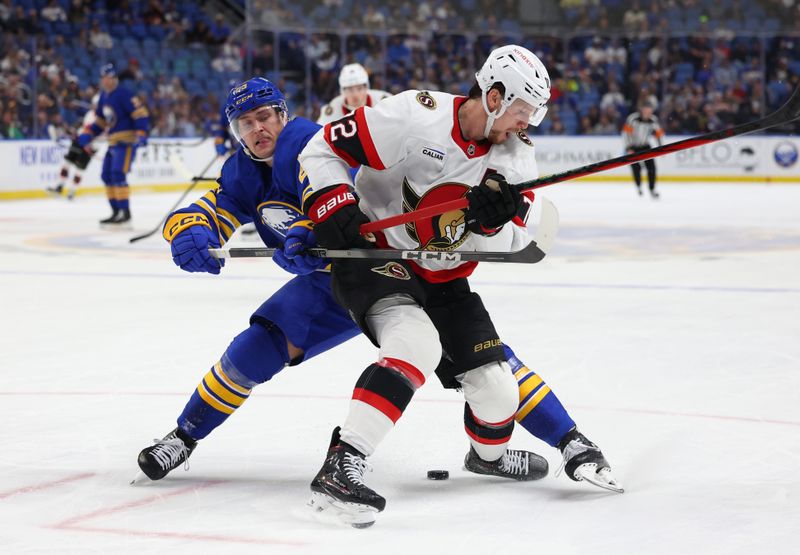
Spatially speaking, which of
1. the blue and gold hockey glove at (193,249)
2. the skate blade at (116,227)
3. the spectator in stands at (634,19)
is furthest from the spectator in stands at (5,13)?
the blue and gold hockey glove at (193,249)

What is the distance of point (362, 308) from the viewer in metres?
2.54

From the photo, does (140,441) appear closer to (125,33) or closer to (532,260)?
(532,260)

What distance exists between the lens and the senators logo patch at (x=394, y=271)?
2.57 m

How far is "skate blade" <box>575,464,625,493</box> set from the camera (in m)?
2.61

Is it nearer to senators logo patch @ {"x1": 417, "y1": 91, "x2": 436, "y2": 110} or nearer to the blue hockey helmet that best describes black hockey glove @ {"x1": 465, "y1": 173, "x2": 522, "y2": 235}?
senators logo patch @ {"x1": 417, "y1": 91, "x2": 436, "y2": 110}

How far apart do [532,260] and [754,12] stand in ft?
54.3

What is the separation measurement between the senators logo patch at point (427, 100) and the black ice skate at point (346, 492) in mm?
762

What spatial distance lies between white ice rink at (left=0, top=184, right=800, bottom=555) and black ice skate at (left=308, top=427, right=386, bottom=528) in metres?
0.03

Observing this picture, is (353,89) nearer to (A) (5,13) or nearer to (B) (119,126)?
(B) (119,126)

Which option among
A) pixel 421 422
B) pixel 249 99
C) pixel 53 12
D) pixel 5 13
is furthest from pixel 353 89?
pixel 53 12

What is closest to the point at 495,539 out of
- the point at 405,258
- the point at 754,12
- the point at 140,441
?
the point at 405,258

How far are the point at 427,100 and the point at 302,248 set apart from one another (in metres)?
0.43

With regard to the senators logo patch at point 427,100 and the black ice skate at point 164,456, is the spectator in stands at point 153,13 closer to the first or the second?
the black ice skate at point 164,456

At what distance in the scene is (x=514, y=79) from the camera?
8.21 ft
